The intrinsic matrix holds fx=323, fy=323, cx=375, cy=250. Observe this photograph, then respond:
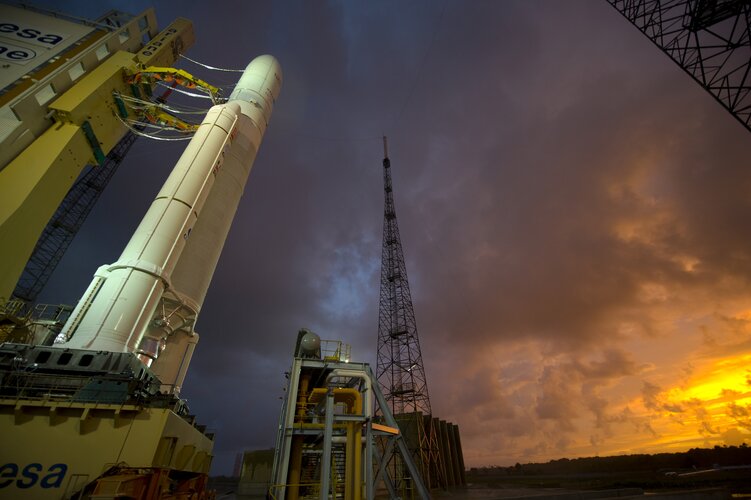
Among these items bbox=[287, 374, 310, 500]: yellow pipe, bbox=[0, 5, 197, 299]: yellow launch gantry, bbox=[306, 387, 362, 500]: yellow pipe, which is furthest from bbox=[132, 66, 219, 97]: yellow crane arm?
bbox=[306, 387, 362, 500]: yellow pipe

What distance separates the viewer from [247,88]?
90.6ft

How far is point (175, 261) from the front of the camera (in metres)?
16.7

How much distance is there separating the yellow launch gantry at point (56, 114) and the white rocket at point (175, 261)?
3.75 meters

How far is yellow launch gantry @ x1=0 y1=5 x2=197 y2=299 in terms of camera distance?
46.6ft

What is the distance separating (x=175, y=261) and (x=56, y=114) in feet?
33.0

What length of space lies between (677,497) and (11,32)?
164ft

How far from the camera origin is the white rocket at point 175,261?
46.0 ft

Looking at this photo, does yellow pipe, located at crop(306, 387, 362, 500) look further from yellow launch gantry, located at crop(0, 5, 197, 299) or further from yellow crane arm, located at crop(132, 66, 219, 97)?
yellow crane arm, located at crop(132, 66, 219, 97)

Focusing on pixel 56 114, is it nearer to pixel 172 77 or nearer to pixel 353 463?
pixel 172 77

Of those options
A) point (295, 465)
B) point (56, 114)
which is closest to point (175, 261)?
point (56, 114)

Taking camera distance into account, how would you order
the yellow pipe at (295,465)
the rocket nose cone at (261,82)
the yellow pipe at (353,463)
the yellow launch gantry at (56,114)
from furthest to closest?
the rocket nose cone at (261,82), the yellow pipe at (295,465), the yellow launch gantry at (56,114), the yellow pipe at (353,463)

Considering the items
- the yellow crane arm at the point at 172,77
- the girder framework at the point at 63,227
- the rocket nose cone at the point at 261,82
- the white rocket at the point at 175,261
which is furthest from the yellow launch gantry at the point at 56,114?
the girder framework at the point at 63,227

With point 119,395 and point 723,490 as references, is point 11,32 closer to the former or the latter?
point 119,395

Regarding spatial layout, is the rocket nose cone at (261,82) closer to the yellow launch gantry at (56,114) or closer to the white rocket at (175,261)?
the white rocket at (175,261)
